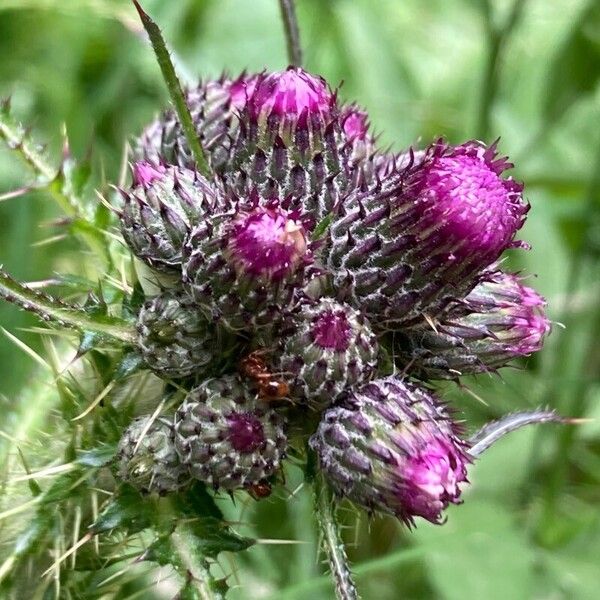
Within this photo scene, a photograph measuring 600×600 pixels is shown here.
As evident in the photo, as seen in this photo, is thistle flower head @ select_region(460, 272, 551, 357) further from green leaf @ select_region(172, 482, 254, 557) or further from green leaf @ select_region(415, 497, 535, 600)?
green leaf @ select_region(415, 497, 535, 600)

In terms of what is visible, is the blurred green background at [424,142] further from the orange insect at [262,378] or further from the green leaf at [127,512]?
the orange insect at [262,378]

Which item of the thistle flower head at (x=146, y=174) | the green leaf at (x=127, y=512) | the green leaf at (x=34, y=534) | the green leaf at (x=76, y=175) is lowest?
the green leaf at (x=34, y=534)

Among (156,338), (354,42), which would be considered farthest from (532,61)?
(156,338)

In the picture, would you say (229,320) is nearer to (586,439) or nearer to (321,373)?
(321,373)

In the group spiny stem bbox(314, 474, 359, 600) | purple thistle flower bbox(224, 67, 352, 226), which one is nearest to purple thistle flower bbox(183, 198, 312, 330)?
purple thistle flower bbox(224, 67, 352, 226)

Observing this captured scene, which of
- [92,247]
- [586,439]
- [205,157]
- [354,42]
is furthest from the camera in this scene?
[354,42]

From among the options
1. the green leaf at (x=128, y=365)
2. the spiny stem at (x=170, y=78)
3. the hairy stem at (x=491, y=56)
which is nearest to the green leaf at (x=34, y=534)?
the green leaf at (x=128, y=365)
